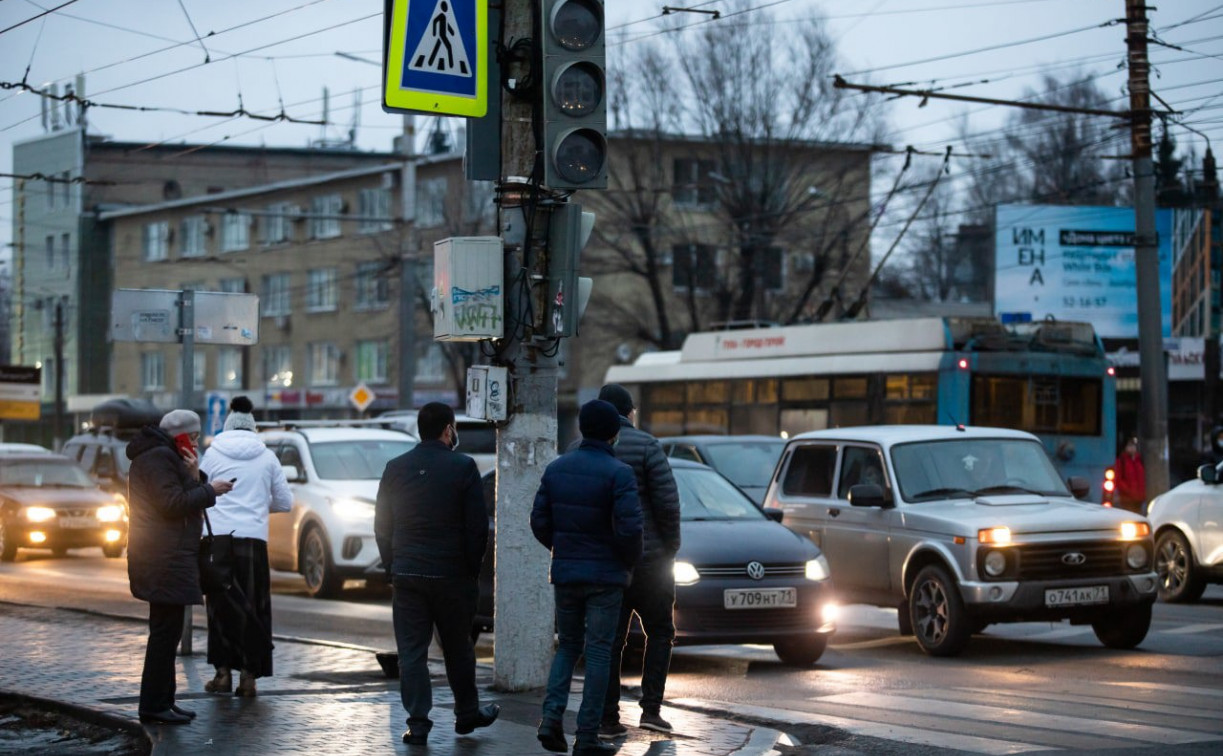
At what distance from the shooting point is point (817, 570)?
12797mm

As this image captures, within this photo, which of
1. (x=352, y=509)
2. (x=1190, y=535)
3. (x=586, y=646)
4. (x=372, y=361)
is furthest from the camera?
(x=372, y=361)

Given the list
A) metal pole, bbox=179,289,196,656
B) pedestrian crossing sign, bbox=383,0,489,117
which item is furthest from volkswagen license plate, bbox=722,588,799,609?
pedestrian crossing sign, bbox=383,0,489,117

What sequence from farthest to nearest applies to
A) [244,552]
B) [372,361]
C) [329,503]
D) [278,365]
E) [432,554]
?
[278,365], [372,361], [329,503], [244,552], [432,554]

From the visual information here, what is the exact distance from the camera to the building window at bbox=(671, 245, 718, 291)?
4656 cm

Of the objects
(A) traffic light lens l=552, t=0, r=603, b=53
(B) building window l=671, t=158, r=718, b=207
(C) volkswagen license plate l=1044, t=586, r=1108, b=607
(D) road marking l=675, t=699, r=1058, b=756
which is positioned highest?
(B) building window l=671, t=158, r=718, b=207

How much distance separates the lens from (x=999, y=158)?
72125 millimetres

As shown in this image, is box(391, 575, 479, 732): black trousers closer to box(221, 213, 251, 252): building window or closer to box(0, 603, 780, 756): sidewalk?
box(0, 603, 780, 756): sidewalk

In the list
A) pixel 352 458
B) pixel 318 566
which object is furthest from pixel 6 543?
pixel 318 566

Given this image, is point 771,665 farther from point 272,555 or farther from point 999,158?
point 999,158

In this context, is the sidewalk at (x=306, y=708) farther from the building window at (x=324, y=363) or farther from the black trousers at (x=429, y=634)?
the building window at (x=324, y=363)

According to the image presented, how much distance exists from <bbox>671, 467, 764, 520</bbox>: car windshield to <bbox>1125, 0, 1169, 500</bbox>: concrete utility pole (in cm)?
1162

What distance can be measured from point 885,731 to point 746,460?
11.6 meters

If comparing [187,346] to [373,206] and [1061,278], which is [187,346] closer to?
[1061,278]

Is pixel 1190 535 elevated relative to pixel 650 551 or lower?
lower
